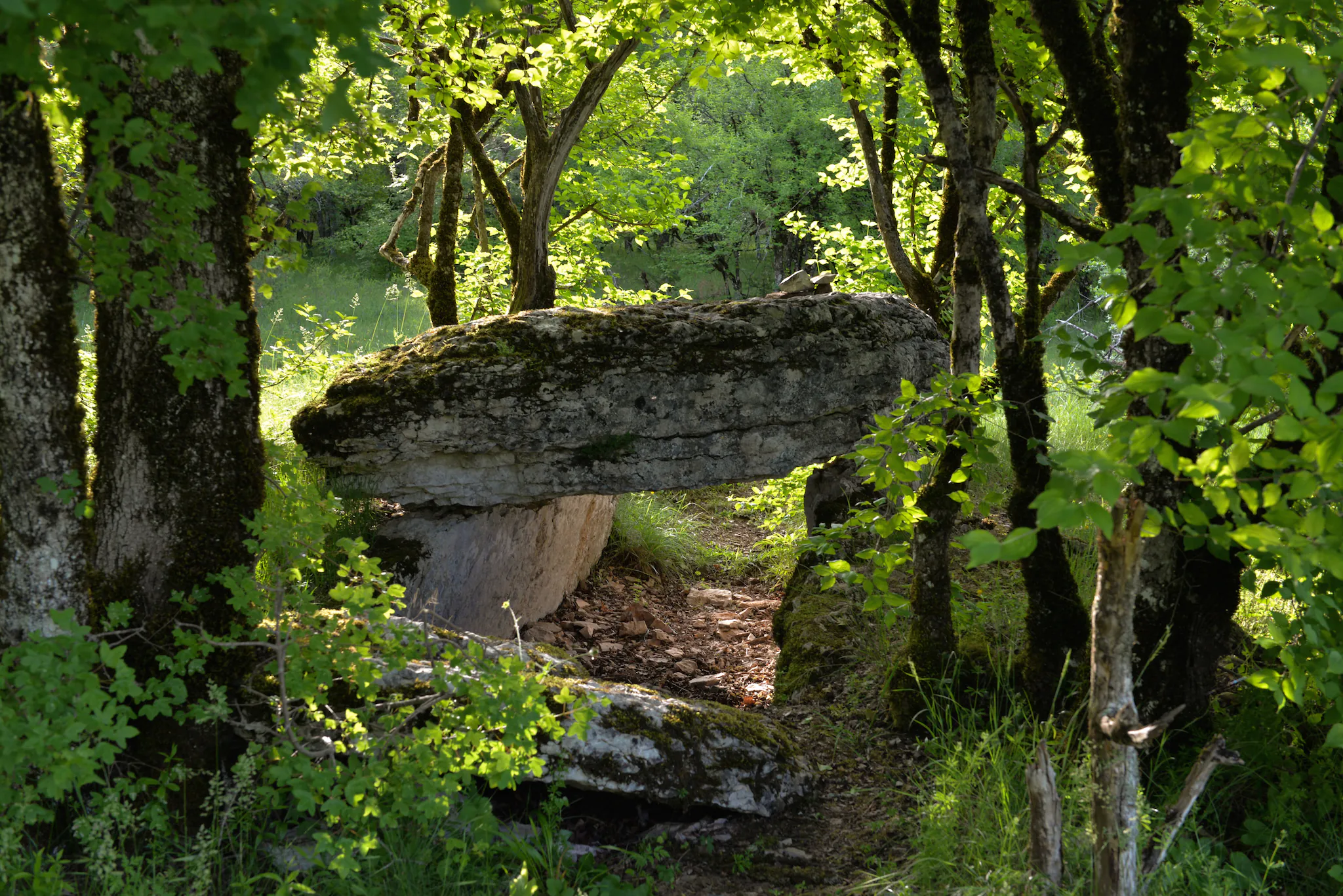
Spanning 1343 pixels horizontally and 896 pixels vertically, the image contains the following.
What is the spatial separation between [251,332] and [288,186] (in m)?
20.5

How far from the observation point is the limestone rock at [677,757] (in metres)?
3.51

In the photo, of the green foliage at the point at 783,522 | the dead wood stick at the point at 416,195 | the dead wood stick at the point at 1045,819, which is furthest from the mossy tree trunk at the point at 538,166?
the dead wood stick at the point at 1045,819

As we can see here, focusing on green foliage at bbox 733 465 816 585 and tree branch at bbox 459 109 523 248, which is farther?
green foliage at bbox 733 465 816 585

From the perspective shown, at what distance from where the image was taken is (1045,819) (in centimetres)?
258

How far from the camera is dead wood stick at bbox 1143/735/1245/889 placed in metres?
2.45

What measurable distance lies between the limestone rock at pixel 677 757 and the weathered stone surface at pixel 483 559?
3.83 feet

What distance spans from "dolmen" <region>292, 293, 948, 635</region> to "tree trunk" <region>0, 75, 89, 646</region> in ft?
6.00

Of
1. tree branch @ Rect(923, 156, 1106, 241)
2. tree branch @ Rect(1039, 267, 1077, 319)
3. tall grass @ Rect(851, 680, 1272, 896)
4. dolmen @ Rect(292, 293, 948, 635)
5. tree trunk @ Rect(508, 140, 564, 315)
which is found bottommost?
tall grass @ Rect(851, 680, 1272, 896)

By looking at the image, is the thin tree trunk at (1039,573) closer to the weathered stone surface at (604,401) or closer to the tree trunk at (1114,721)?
the weathered stone surface at (604,401)

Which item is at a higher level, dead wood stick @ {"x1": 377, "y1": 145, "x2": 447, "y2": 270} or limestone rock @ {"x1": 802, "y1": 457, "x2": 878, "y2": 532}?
dead wood stick @ {"x1": 377, "y1": 145, "x2": 447, "y2": 270}

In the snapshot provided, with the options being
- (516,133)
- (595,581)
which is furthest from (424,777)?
(516,133)

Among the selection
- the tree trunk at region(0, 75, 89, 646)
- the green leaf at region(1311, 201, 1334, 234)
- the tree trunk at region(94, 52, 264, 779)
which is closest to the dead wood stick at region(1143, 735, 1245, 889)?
the green leaf at region(1311, 201, 1334, 234)

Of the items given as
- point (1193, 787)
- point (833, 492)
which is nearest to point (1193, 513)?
point (1193, 787)

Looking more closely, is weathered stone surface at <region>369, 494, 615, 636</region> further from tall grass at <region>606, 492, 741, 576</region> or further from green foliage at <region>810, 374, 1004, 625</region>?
green foliage at <region>810, 374, 1004, 625</region>
